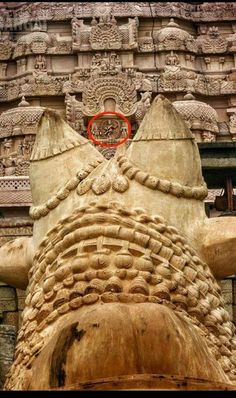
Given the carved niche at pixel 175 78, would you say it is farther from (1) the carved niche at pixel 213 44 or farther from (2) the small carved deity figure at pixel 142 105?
(1) the carved niche at pixel 213 44

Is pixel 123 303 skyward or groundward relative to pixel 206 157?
groundward

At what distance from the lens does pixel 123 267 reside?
10.9ft

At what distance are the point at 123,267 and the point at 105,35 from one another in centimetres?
2402

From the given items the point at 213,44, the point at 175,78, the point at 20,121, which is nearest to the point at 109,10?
the point at 213,44

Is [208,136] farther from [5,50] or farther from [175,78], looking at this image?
[5,50]

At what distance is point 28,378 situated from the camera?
3080 mm

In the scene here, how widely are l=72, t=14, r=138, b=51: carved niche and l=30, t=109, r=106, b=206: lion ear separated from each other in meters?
23.2

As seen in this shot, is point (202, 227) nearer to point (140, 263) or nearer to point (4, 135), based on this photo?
point (140, 263)

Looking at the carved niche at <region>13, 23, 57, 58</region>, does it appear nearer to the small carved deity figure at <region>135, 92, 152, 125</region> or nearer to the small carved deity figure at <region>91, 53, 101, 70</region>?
the small carved deity figure at <region>91, 53, 101, 70</region>

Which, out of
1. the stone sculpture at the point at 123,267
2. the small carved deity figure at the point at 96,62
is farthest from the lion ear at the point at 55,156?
the small carved deity figure at the point at 96,62
